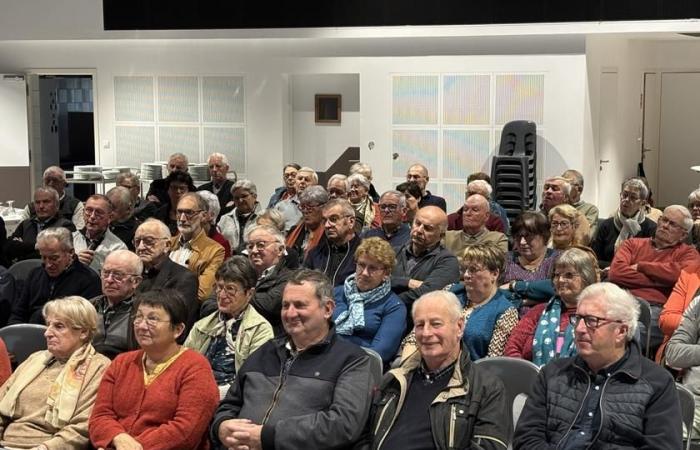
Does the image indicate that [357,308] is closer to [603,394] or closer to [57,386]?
[57,386]

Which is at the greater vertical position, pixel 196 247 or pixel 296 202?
pixel 296 202

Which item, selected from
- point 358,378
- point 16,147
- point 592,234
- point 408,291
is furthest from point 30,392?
point 16,147

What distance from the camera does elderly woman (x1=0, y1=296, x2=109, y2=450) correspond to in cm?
404

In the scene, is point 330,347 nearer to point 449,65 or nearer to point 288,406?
point 288,406

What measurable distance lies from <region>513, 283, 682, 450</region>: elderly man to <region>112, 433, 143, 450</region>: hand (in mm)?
1421

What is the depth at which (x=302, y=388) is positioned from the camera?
3.68 metres

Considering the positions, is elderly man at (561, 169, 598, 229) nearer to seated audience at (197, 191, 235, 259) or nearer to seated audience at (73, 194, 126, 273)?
seated audience at (197, 191, 235, 259)

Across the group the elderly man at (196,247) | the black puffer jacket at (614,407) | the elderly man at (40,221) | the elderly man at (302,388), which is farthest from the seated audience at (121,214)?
the black puffer jacket at (614,407)

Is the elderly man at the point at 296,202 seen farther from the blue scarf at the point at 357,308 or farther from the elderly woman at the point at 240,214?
the blue scarf at the point at 357,308

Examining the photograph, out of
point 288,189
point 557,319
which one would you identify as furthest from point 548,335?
point 288,189

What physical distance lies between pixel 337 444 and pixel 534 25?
7292mm

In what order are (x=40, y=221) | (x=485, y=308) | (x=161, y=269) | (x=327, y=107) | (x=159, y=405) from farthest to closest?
1. (x=327, y=107)
2. (x=40, y=221)
3. (x=161, y=269)
4. (x=485, y=308)
5. (x=159, y=405)

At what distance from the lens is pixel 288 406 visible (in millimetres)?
3676

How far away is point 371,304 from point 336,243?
1076 millimetres
